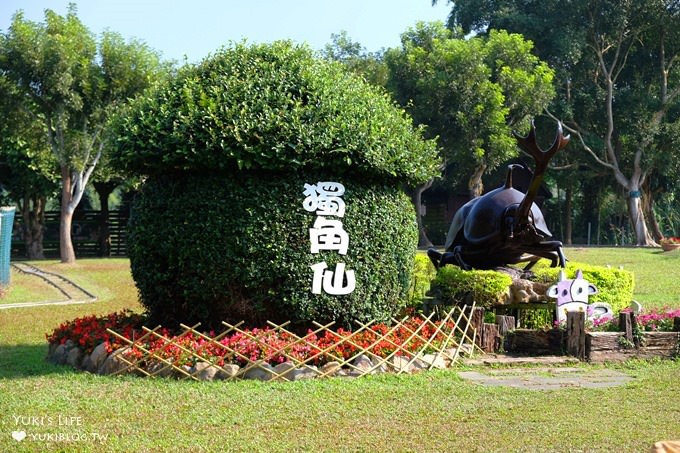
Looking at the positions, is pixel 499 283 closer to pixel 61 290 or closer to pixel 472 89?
pixel 61 290

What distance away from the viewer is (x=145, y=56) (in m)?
29.6

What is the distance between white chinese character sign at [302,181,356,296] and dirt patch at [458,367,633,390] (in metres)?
1.84

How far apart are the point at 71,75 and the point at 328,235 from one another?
68.3ft

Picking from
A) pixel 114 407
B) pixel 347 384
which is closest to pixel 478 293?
pixel 347 384

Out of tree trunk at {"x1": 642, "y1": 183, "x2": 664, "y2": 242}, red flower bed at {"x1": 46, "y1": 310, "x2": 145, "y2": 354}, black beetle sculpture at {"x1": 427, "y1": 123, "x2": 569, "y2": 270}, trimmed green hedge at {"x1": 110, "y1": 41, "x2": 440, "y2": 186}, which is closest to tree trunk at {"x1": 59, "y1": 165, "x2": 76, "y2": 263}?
red flower bed at {"x1": 46, "y1": 310, "x2": 145, "y2": 354}

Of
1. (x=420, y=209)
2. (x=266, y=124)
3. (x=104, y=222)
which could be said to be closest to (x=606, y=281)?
(x=266, y=124)

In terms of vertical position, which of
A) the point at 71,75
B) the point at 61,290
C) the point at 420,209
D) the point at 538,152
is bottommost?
the point at 61,290

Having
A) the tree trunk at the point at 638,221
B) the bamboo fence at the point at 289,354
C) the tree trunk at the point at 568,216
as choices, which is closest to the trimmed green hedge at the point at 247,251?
the bamboo fence at the point at 289,354

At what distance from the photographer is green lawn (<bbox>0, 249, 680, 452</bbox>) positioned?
22.8 ft

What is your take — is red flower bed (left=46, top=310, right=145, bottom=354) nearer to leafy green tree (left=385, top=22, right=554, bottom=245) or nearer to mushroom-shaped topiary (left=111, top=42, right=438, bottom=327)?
mushroom-shaped topiary (left=111, top=42, right=438, bottom=327)

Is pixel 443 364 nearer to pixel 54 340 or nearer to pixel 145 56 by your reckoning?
pixel 54 340

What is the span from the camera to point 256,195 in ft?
33.7

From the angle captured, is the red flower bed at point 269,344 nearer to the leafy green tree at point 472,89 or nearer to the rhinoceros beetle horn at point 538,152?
the rhinoceros beetle horn at point 538,152

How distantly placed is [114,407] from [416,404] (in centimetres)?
293
